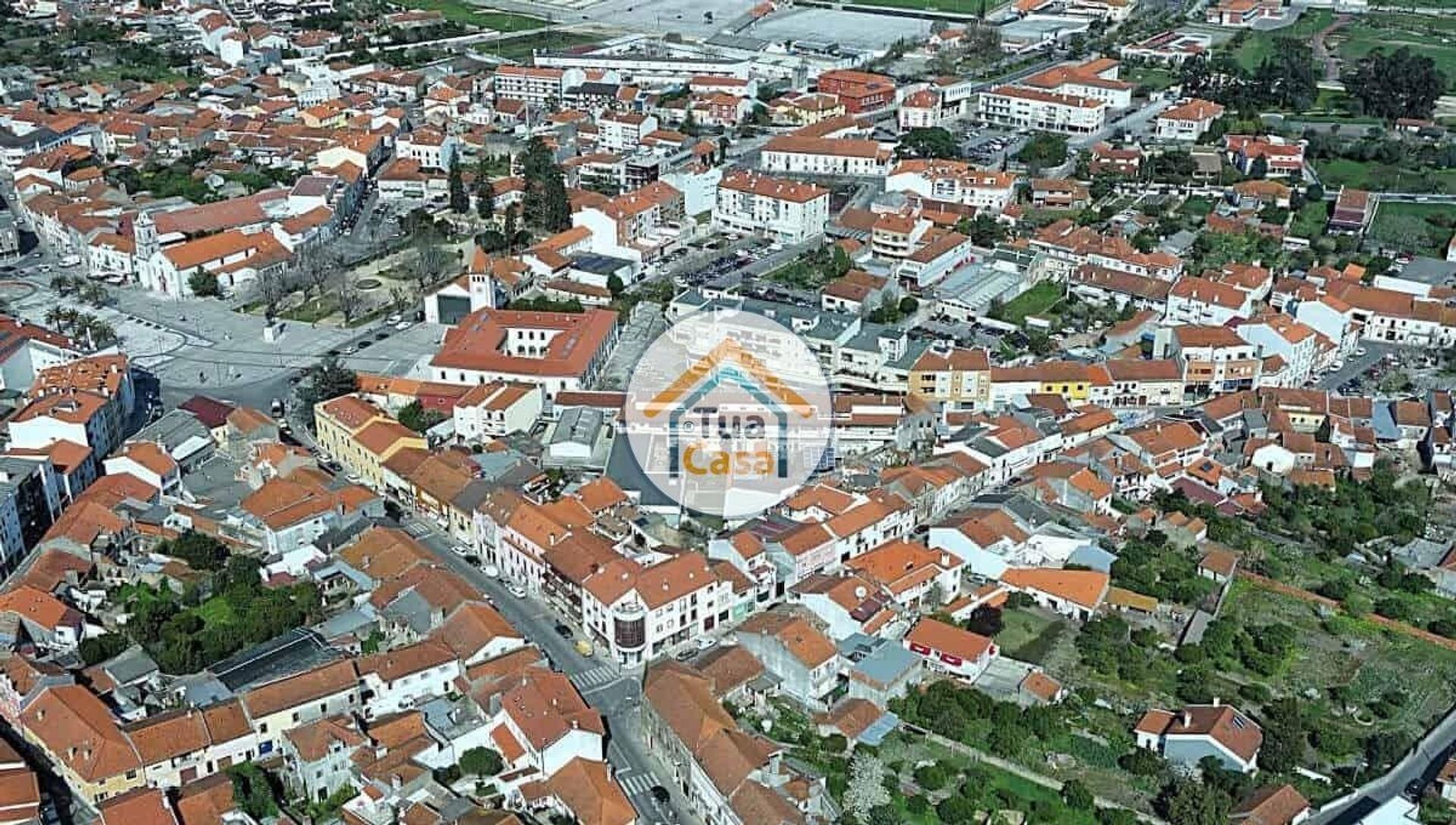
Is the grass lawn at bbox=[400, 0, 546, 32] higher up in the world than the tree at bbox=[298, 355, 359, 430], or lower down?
higher up

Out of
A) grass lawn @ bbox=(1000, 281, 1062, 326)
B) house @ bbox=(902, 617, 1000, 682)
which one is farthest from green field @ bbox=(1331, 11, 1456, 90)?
house @ bbox=(902, 617, 1000, 682)

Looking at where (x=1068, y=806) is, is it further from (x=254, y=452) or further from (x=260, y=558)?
(x=254, y=452)

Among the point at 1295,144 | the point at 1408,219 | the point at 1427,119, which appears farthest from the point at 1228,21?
the point at 1408,219

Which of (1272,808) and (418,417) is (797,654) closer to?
(1272,808)

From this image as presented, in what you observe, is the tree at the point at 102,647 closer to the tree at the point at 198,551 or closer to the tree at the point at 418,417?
the tree at the point at 198,551

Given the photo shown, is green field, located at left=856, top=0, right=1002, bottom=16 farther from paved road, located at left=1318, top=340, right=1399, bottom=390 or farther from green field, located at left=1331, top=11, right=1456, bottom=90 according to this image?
paved road, located at left=1318, top=340, right=1399, bottom=390
